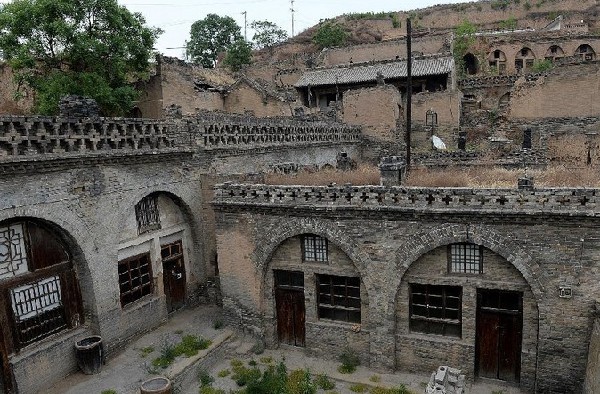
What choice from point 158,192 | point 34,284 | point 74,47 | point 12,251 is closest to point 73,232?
point 12,251

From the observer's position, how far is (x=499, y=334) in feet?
42.8

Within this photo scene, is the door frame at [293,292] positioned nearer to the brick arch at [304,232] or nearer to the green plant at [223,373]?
the brick arch at [304,232]

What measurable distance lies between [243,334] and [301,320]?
2.18 m

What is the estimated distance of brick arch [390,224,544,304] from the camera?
39.2 feet

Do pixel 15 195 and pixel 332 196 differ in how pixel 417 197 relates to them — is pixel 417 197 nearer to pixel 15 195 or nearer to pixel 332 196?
pixel 332 196

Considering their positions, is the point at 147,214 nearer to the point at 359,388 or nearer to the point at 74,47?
the point at 359,388

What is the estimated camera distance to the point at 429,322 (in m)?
13.7

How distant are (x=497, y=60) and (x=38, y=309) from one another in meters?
54.9

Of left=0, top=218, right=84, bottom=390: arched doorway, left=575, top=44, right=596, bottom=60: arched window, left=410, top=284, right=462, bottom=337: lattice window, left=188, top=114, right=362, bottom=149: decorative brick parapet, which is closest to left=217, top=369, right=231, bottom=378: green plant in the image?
left=0, top=218, right=84, bottom=390: arched doorway

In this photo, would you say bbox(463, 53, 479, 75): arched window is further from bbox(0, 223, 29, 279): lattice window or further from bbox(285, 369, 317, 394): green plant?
bbox(0, 223, 29, 279): lattice window

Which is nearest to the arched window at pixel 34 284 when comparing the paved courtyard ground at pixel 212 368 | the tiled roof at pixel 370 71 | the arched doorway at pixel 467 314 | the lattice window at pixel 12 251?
the lattice window at pixel 12 251

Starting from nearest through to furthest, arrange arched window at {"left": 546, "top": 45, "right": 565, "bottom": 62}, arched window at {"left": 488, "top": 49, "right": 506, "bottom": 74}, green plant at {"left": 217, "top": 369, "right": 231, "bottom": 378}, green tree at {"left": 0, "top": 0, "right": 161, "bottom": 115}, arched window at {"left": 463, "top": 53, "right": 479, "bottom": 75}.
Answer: green plant at {"left": 217, "top": 369, "right": 231, "bottom": 378} < green tree at {"left": 0, "top": 0, "right": 161, "bottom": 115} < arched window at {"left": 546, "top": 45, "right": 565, "bottom": 62} < arched window at {"left": 488, "top": 49, "right": 506, "bottom": 74} < arched window at {"left": 463, "top": 53, "right": 479, "bottom": 75}

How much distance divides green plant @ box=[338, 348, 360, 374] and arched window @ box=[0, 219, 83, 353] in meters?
8.38

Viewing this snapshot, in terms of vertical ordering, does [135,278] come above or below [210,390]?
above
